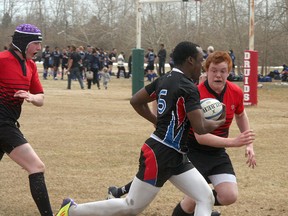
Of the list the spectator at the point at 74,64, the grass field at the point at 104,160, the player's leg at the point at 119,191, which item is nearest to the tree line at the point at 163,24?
the spectator at the point at 74,64

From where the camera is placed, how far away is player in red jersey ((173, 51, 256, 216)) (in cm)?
679

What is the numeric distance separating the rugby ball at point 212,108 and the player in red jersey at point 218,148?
32 cm

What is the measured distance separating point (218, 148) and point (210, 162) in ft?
0.63

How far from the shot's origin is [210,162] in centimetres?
694

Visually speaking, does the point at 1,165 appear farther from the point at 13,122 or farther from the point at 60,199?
the point at 13,122

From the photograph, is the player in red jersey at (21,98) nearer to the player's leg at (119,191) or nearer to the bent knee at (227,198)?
the player's leg at (119,191)

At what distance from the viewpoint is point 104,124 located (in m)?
17.3

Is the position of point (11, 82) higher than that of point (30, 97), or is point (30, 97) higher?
point (11, 82)

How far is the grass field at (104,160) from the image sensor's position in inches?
336

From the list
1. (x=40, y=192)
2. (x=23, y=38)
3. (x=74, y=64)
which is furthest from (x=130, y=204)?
(x=74, y=64)

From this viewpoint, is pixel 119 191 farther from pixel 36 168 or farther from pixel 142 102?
pixel 142 102

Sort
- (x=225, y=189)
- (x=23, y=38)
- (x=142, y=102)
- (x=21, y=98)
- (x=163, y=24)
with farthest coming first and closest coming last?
(x=163, y=24)
(x=23, y=38)
(x=21, y=98)
(x=225, y=189)
(x=142, y=102)

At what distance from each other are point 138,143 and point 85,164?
2.65 metres

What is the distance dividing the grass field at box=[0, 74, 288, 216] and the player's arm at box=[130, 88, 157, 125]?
1.74m
